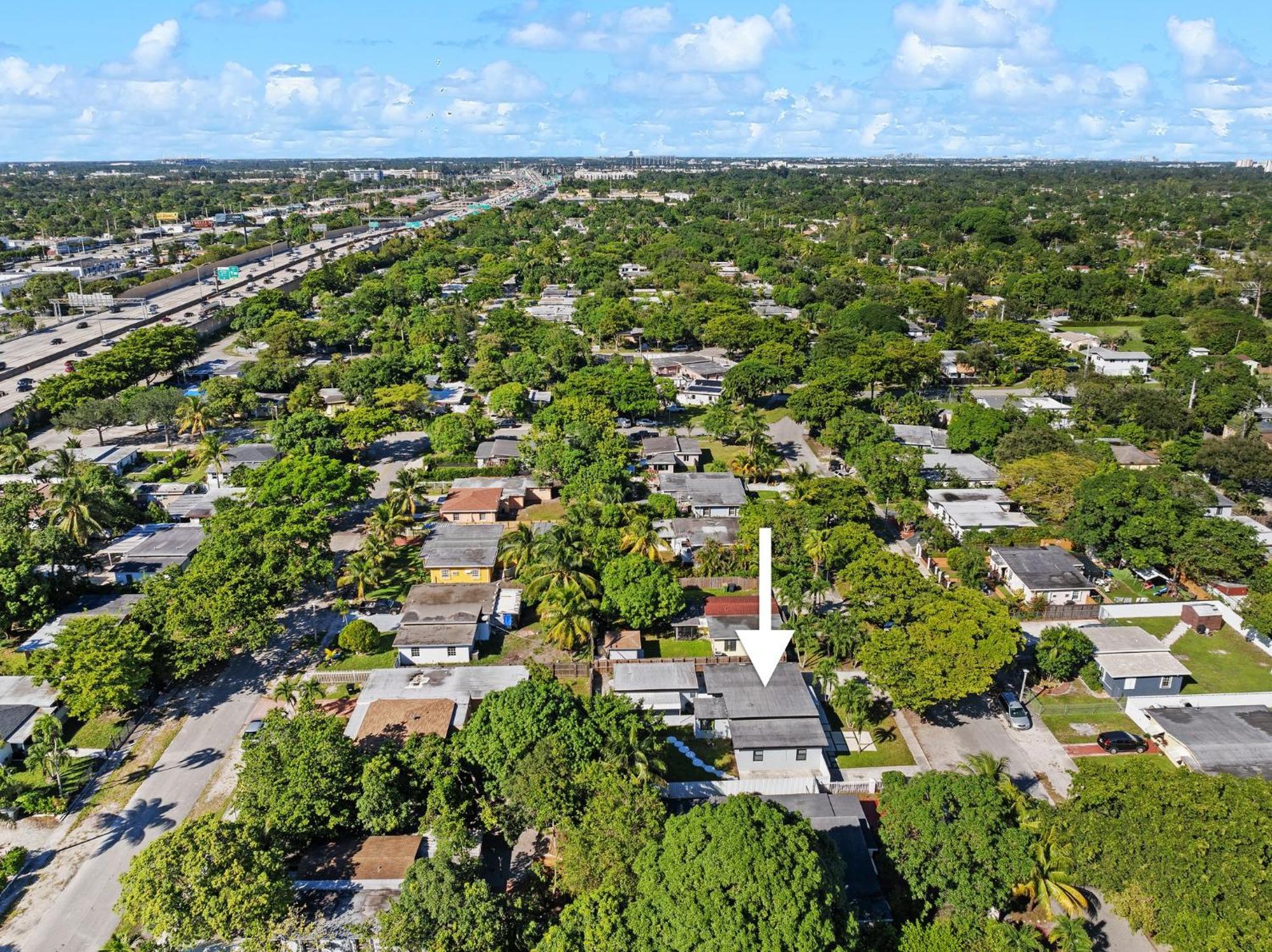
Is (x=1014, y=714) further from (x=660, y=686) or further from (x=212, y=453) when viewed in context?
(x=212, y=453)

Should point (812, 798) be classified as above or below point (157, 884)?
below

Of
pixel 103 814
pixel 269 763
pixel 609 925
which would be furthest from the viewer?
pixel 103 814

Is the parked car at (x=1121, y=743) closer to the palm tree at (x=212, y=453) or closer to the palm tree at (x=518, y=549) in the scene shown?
the palm tree at (x=518, y=549)

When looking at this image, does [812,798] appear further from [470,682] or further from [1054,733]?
[470,682]

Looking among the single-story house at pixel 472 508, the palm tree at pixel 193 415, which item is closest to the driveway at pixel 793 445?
the single-story house at pixel 472 508

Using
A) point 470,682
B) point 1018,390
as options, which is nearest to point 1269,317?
point 1018,390
